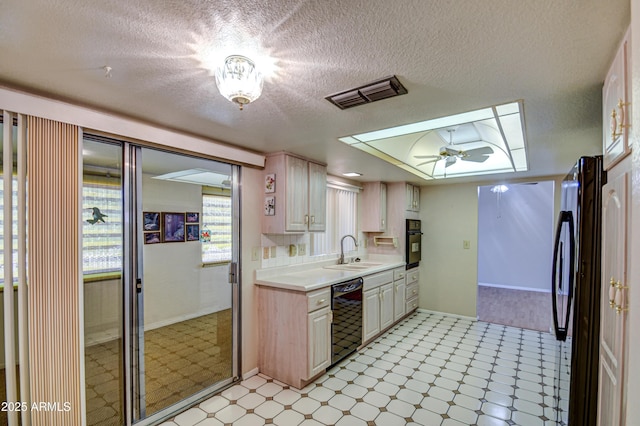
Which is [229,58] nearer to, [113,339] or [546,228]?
[113,339]

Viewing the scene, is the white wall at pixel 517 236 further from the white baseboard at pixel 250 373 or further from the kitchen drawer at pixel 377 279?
the white baseboard at pixel 250 373

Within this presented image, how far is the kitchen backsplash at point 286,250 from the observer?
10.2ft

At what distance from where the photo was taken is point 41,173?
166cm

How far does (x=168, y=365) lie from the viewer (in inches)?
94.3

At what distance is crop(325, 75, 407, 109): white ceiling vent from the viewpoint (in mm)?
1479

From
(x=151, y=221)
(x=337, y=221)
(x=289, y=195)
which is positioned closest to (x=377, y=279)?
(x=337, y=221)

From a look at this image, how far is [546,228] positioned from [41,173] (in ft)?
26.5

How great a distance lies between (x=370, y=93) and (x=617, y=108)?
0.98 metres

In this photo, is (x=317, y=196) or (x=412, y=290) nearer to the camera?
(x=317, y=196)

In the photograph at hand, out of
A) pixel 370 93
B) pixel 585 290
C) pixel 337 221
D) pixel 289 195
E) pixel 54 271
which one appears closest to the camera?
pixel 585 290

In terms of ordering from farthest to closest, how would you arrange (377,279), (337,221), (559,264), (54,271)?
1. (337,221)
2. (377,279)
3. (559,264)
4. (54,271)

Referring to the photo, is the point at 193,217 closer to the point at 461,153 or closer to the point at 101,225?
the point at 101,225

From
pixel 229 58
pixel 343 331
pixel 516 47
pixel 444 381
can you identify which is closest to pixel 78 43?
pixel 229 58

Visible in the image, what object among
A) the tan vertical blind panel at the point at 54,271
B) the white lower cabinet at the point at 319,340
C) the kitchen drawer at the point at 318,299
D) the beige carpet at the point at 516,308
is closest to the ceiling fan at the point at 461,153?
the kitchen drawer at the point at 318,299
